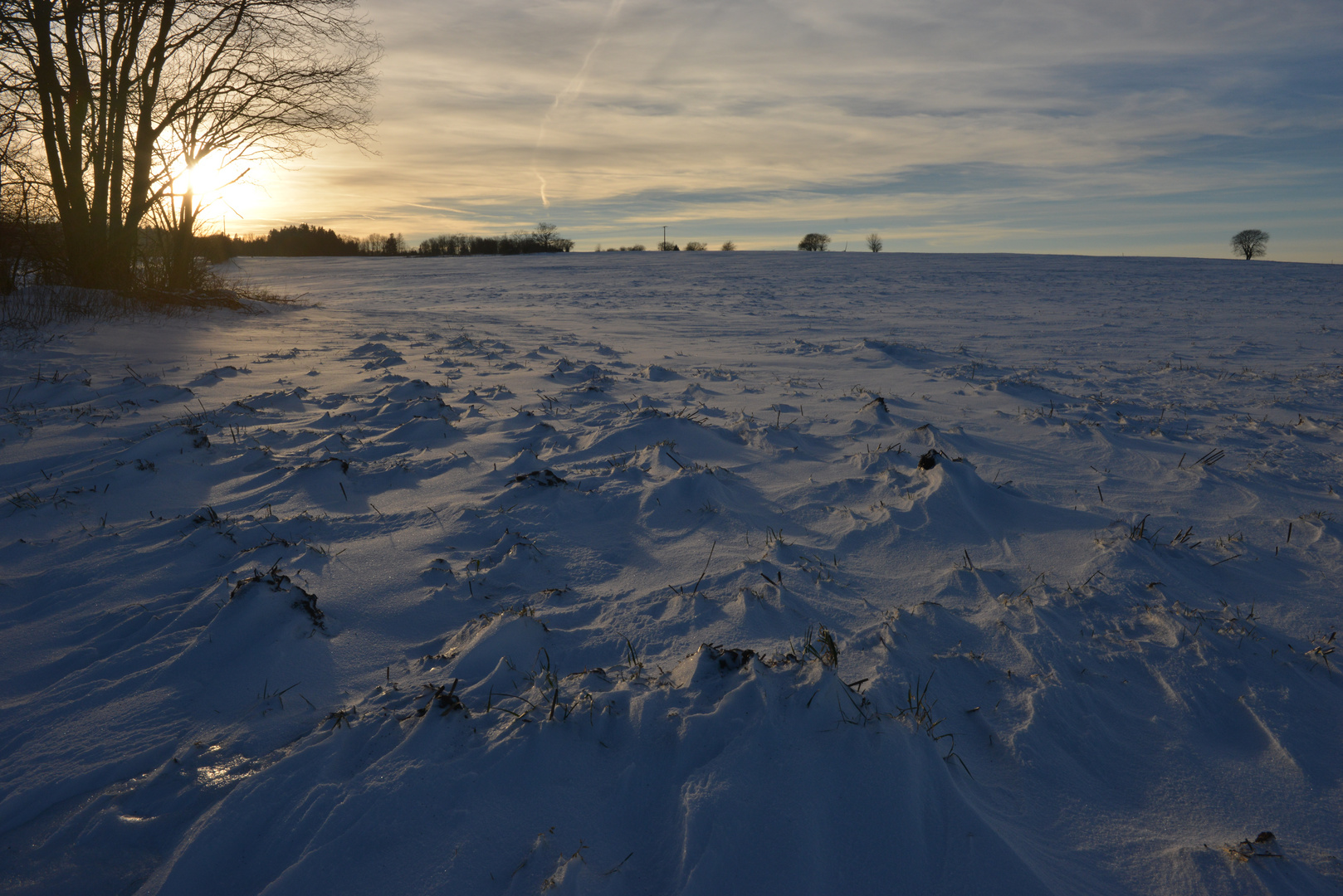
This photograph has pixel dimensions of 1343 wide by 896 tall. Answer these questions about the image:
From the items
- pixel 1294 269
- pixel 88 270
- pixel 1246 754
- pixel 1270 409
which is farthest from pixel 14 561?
pixel 1294 269

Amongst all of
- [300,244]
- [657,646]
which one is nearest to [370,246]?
[300,244]

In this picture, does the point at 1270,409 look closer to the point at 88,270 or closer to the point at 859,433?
the point at 859,433

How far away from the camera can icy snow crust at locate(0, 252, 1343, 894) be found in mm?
1362

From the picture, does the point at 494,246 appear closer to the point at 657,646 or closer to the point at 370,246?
the point at 370,246

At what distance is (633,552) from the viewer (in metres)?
2.71

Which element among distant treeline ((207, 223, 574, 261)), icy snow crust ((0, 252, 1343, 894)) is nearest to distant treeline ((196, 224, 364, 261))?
distant treeline ((207, 223, 574, 261))

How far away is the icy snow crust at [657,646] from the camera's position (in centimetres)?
136

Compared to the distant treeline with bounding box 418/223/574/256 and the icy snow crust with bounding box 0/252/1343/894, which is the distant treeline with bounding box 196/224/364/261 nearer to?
the distant treeline with bounding box 418/223/574/256

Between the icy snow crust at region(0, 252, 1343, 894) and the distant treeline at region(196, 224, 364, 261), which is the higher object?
the distant treeline at region(196, 224, 364, 261)

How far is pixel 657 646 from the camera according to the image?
6.72 feet

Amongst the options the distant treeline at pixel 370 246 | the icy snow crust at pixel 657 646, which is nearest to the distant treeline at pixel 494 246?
the distant treeline at pixel 370 246

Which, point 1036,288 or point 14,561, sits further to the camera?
point 1036,288

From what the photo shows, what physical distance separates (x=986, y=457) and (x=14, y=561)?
4726mm

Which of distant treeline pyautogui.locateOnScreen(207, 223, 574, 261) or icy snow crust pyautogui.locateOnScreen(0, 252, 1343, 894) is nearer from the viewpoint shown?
icy snow crust pyautogui.locateOnScreen(0, 252, 1343, 894)
